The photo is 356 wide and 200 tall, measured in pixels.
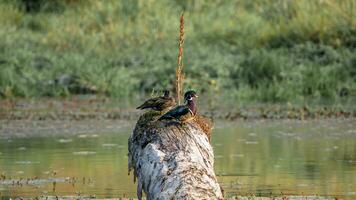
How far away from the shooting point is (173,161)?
10711mm

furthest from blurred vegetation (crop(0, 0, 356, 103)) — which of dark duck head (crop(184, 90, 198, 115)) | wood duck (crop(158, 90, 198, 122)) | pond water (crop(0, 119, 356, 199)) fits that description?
wood duck (crop(158, 90, 198, 122))

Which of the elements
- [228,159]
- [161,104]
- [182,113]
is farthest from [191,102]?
[228,159]

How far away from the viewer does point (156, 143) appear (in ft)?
37.0

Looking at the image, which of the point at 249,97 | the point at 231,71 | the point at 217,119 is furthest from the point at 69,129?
the point at 231,71

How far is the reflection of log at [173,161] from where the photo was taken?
33.3 ft

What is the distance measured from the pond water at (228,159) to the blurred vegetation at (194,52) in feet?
15.5

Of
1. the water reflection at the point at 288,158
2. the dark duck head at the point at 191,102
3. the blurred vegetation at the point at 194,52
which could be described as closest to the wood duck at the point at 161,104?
the dark duck head at the point at 191,102

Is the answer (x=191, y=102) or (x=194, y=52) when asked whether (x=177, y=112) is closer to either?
(x=191, y=102)

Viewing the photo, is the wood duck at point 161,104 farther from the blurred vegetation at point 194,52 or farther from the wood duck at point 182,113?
the blurred vegetation at point 194,52

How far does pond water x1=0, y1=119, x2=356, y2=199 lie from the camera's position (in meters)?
13.7

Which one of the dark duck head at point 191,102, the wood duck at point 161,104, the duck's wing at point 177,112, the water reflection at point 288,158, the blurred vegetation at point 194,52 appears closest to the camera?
the duck's wing at point 177,112

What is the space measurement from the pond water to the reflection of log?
1.62 m

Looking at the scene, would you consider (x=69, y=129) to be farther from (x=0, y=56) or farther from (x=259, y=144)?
(x=0, y=56)

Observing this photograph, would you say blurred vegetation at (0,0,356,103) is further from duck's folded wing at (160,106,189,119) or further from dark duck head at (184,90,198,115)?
duck's folded wing at (160,106,189,119)
